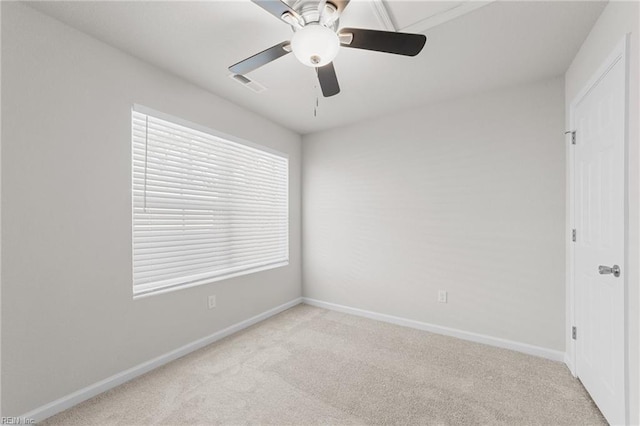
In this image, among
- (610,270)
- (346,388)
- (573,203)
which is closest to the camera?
(610,270)

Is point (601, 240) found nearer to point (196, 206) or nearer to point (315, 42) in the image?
point (315, 42)

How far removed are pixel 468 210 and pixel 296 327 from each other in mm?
2216

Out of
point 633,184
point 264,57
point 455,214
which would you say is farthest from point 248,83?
point 633,184

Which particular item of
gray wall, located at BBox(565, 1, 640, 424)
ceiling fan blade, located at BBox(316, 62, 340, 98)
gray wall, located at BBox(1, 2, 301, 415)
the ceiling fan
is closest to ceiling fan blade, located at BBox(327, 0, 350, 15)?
the ceiling fan

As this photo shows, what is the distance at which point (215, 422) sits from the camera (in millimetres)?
1624

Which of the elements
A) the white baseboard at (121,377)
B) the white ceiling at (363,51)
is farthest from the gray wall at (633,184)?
the white baseboard at (121,377)

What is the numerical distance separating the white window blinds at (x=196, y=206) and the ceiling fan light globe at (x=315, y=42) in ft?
5.23

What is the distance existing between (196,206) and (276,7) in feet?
6.08

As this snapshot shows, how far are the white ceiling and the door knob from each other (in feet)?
4.98

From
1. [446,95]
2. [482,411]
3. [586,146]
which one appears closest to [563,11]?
[586,146]

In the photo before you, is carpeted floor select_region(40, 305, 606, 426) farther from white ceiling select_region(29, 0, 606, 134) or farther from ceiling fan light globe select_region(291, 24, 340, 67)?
white ceiling select_region(29, 0, 606, 134)

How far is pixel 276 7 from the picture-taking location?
129 cm

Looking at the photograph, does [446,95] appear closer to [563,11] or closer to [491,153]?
[491,153]

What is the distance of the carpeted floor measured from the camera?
5.49ft
